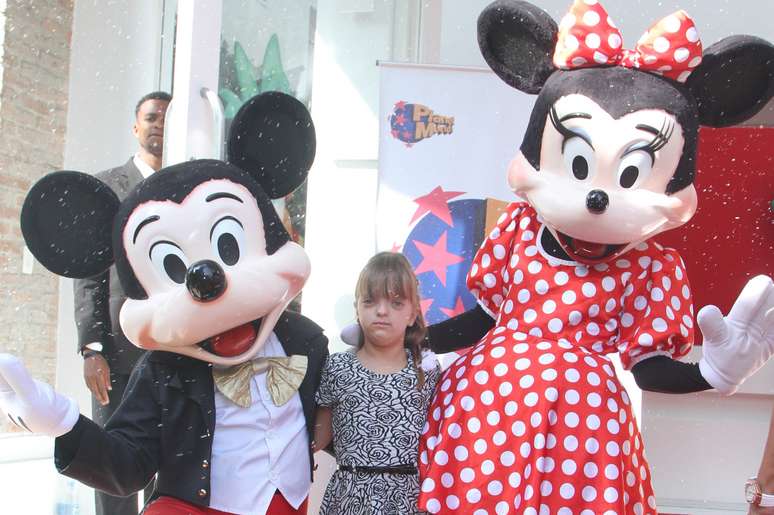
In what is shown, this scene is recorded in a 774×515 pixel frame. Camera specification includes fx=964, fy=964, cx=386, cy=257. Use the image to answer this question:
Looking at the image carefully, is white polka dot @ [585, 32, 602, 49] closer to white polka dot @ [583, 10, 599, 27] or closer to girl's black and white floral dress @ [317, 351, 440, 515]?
white polka dot @ [583, 10, 599, 27]

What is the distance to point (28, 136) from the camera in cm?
326

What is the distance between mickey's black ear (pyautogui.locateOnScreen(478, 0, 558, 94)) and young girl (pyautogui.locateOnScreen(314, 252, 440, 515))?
1.78 ft

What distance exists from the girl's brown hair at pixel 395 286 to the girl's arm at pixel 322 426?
177mm

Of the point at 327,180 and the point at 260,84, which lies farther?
the point at 327,180

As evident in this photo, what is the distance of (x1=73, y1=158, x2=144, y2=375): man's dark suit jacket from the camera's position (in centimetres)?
283

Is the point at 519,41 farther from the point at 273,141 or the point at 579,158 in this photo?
the point at 273,141

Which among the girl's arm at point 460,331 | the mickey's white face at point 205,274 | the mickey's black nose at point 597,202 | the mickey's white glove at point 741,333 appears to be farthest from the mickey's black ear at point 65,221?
the mickey's white glove at point 741,333

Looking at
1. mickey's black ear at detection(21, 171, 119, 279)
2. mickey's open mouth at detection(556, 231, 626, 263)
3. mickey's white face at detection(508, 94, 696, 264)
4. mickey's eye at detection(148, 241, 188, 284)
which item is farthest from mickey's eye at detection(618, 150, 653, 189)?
mickey's black ear at detection(21, 171, 119, 279)

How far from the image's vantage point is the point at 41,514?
3.28 meters

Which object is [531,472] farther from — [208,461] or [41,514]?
[41,514]

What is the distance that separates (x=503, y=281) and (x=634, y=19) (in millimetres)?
2305

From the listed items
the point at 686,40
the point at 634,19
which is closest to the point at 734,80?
the point at 686,40

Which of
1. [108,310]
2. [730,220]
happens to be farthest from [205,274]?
[730,220]

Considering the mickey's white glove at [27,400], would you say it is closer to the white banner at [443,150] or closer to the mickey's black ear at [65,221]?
the mickey's black ear at [65,221]
